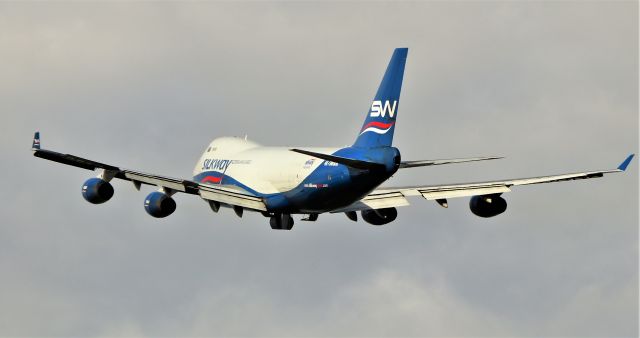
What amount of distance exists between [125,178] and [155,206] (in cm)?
247

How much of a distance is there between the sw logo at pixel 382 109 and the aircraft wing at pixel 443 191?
7273 mm

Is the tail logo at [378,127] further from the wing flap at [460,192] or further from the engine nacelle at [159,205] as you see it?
the engine nacelle at [159,205]

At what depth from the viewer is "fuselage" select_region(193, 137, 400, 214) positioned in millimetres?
71125

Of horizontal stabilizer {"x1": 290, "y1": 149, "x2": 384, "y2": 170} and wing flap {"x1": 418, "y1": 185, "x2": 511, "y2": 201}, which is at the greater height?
wing flap {"x1": 418, "y1": 185, "x2": 511, "y2": 201}

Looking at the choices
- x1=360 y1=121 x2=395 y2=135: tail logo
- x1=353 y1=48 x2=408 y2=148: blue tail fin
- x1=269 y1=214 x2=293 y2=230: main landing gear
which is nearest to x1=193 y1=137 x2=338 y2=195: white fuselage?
x1=269 y1=214 x2=293 y2=230: main landing gear

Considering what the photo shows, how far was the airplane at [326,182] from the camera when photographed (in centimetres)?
7062

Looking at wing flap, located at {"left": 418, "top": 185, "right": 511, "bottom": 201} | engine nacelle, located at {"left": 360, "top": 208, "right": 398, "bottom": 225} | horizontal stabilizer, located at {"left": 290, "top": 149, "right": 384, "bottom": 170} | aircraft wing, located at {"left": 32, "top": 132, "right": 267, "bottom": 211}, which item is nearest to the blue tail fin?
horizontal stabilizer, located at {"left": 290, "top": 149, "right": 384, "bottom": 170}

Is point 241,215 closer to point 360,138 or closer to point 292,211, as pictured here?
point 292,211

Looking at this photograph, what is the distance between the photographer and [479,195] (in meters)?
76.9

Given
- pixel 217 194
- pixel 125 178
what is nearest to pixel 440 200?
pixel 217 194

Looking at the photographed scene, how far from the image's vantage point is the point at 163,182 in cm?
7319

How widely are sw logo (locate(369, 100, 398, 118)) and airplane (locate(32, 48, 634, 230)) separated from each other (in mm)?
49

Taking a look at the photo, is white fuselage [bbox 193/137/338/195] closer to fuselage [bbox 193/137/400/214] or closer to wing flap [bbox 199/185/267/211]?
fuselage [bbox 193/137/400/214]

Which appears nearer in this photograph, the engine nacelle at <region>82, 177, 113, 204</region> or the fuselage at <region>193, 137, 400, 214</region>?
the fuselage at <region>193, 137, 400, 214</region>
